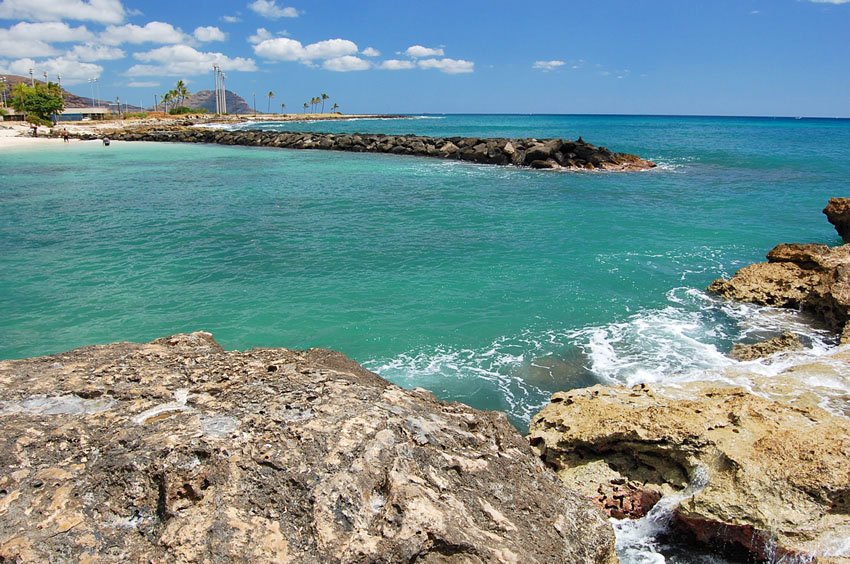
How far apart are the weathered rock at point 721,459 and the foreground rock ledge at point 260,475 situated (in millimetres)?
1776

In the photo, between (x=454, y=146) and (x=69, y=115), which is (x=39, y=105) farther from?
(x=454, y=146)

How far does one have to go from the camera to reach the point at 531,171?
4009 cm

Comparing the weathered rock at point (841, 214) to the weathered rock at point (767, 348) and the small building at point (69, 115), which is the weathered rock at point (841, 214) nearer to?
the weathered rock at point (767, 348)

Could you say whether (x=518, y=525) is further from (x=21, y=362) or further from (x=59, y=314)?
(x=59, y=314)

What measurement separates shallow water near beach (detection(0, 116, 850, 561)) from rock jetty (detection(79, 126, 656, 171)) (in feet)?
31.6

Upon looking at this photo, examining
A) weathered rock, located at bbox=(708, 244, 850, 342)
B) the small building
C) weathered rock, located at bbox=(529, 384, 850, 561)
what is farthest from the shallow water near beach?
the small building

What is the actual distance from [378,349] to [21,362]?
654 cm

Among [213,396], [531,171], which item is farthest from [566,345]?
[531,171]

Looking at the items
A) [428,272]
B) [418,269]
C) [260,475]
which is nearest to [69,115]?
[418,269]

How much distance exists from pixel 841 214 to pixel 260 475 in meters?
20.9

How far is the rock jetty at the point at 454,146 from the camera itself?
139 feet

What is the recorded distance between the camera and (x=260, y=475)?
11.8 feet

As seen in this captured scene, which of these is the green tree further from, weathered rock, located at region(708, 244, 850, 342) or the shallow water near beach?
weathered rock, located at region(708, 244, 850, 342)

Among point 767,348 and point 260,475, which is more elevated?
point 260,475
